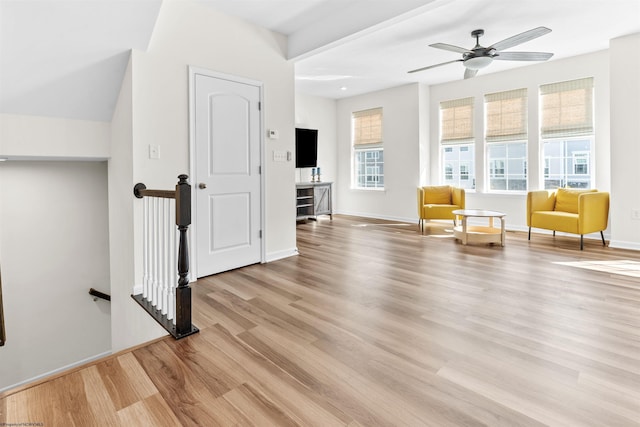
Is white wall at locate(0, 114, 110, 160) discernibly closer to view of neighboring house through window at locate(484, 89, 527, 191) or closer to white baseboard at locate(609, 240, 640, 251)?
view of neighboring house through window at locate(484, 89, 527, 191)

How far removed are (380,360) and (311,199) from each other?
18.0ft

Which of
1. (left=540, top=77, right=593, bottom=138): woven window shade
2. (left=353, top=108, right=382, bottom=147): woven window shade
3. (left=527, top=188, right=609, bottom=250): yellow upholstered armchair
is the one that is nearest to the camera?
(left=527, top=188, right=609, bottom=250): yellow upholstered armchair

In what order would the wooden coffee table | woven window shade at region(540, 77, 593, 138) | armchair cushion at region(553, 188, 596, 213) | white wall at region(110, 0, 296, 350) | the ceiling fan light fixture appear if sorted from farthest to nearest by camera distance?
woven window shade at region(540, 77, 593, 138) < armchair cushion at region(553, 188, 596, 213) < the wooden coffee table < the ceiling fan light fixture < white wall at region(110, 0, 296, 350)

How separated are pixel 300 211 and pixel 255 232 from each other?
3198 millimetres

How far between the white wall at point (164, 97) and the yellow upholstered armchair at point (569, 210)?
164 inches

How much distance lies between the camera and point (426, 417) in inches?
56.7

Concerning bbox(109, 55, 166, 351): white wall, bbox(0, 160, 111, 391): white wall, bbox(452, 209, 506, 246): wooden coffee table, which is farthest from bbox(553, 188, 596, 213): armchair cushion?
bbox(0, 160, 111, 391): white wall

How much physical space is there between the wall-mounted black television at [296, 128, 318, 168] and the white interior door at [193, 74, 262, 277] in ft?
11.1

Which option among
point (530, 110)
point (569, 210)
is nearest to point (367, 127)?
point (530, 110)

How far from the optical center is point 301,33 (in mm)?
3939

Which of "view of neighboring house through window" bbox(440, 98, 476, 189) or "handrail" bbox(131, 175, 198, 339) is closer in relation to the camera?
"handrail" bbox(131, 175, 198, 339)

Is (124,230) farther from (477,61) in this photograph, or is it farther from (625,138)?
(625,138)

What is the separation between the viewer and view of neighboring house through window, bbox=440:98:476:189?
6590mm

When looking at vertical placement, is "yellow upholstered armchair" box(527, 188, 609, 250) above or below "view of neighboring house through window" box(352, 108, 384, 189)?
below
